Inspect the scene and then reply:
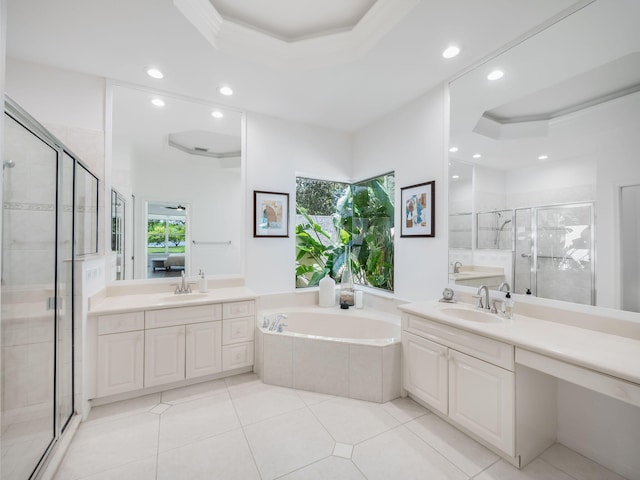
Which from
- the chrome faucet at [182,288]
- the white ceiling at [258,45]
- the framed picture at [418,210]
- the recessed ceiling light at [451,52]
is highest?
the white ceiling at [258,45]

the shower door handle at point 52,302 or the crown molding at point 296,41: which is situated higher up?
the crown molding at point 296,41

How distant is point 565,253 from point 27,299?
10.7 feet

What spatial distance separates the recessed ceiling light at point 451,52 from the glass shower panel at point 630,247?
4.72 ft

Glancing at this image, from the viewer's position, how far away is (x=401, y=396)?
7.65 ft

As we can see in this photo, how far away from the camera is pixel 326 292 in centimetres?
337

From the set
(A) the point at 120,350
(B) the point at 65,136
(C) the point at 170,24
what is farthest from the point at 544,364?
(B) the point at 65,136

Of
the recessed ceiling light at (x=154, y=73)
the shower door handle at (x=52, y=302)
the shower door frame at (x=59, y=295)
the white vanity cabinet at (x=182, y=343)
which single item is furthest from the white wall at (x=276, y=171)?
the shower door handle at (x=52, y=302)

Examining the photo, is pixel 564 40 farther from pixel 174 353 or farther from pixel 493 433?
pixel 174 353

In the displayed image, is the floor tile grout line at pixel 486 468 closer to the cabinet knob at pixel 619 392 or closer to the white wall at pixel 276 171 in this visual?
the cabinet knob at pixel 619 392

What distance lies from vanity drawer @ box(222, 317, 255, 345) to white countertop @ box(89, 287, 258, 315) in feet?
0.69

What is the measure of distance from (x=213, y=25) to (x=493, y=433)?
10.7 ft

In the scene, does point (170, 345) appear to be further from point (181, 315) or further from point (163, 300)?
point (163, 300)

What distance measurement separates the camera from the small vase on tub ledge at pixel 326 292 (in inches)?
132

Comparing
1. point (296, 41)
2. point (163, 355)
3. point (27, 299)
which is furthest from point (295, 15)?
point (163, 355)
